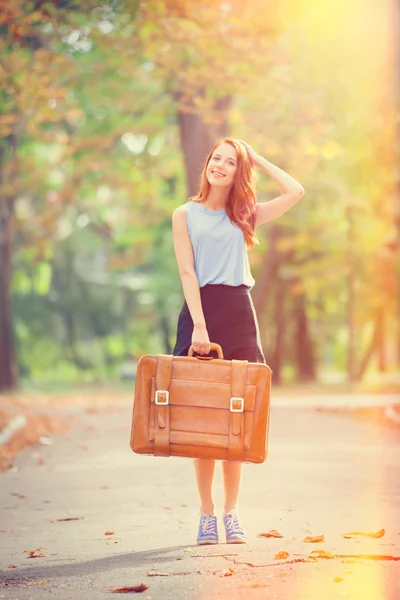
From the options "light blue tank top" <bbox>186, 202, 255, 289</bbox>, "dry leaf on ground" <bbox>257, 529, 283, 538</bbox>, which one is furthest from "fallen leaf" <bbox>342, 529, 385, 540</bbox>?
"light blue tank top" <bbox>186, 202, 255, 289</bbox>

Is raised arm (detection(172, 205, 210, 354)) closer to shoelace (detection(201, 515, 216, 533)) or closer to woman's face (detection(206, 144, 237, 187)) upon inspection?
woman's face (detection(206, 144, 237, 187))

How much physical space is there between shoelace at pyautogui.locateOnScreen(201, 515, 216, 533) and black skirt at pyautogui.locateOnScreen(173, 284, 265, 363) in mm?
882

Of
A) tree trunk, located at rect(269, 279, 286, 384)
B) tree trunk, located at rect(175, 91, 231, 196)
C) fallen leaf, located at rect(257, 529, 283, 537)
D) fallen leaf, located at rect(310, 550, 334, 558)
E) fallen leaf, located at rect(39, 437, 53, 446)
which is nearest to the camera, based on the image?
fallen leaf, located at rect(310, 550, 334, 558)

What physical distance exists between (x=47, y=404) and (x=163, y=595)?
1446 centimetres

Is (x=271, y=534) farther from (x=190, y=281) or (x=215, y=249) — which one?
(x=215, y=249)

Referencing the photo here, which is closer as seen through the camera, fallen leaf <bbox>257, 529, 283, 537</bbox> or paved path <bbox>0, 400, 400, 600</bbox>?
paved path <bbox>0, 400, 400, 600</bbox>

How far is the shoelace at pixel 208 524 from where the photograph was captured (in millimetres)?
6197

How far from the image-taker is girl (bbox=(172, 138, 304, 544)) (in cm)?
618

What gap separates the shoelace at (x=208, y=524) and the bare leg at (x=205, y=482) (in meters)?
0.06

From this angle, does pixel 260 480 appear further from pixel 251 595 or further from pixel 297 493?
pixel 251 595

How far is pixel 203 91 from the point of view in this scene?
18297mm

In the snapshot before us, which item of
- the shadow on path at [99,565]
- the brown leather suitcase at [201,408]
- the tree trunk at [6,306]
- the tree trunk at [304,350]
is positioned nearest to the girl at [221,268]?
the brown leather suitcase at [201,408]

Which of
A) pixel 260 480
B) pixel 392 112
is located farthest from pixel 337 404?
pixel 260 480

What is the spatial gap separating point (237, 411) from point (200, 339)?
0.43 metres
